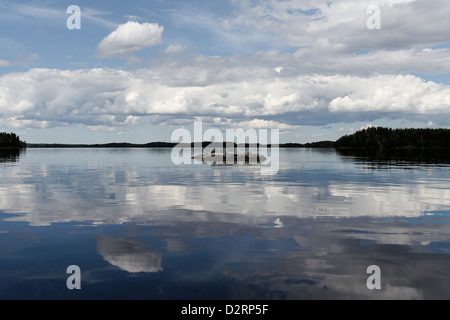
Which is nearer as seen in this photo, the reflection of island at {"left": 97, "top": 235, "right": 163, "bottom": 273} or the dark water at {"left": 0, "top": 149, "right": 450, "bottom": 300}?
the dark water at {"left": 0, "top": 149, "right": 450, "bottom": 300}

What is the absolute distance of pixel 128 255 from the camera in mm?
14047

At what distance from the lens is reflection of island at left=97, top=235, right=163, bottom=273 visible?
41.6 feet

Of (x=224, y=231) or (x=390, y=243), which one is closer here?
(x=390, y=243)

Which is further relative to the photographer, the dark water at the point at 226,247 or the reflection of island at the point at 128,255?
the reflection of island at the point at 128,255

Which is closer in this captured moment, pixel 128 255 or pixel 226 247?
pixel 128 255

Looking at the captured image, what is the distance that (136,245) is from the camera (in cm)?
1540

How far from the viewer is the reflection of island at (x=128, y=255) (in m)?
12.7

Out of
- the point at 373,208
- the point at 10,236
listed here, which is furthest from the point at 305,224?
the point at 10,236

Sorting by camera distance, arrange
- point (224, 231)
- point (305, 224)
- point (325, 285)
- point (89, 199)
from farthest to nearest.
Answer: point (89, 199)
point (305, 224)
point (224, 231)
point (325, 285)

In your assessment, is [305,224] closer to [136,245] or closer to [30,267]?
Answer: [136,245]

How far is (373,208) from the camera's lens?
81.3 feet

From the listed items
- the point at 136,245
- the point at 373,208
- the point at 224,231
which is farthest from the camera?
the point at 373,208
